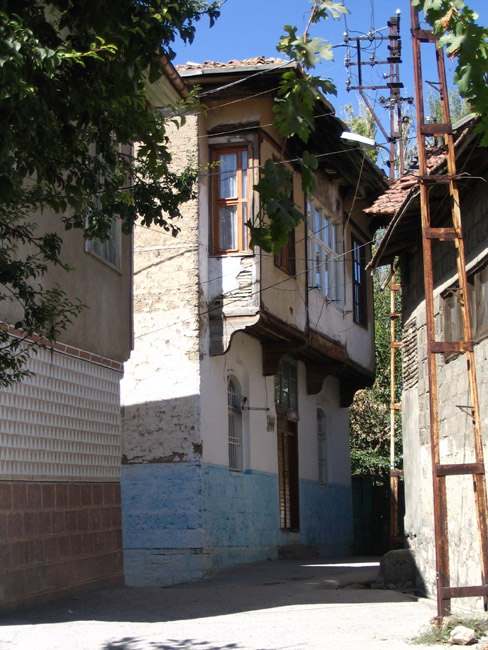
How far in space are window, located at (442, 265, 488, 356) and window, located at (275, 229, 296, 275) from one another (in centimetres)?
544

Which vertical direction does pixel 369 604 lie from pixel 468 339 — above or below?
below

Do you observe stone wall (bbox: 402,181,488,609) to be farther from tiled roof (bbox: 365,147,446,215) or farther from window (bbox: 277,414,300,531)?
window (bbox: 277,414,300,531)

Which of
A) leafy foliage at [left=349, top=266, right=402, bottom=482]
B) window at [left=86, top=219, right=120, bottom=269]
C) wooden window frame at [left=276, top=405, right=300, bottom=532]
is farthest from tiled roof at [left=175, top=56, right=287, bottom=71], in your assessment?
leafy foliage at [left=349, top=266, right=402, bottom=482]

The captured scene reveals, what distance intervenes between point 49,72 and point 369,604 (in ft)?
25.5

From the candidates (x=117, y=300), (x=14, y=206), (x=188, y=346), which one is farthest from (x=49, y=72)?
(x=188, y=346)

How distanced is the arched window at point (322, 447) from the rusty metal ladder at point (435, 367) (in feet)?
45.0

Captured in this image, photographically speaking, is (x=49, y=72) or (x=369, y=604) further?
(x=369, y=604)

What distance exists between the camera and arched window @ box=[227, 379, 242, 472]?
17.3m

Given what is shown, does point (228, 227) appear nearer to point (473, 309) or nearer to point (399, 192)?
point (399, 192)

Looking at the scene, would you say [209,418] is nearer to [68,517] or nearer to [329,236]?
[68,517]

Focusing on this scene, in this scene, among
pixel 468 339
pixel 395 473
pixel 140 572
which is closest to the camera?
pixel 468 339

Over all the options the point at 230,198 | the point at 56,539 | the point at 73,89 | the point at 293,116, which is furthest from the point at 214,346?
the point at 293,116

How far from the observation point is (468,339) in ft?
29.0

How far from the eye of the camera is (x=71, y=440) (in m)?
12.1
